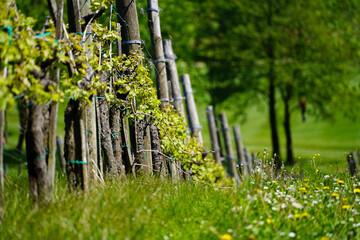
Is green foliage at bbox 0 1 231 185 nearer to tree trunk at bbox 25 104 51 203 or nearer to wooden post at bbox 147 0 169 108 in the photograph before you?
tree trunk at bbox 25 104 51 203

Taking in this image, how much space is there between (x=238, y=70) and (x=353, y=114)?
19.2 feet

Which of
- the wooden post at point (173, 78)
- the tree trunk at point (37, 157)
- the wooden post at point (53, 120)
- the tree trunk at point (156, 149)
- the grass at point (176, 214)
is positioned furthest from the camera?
the wooden post at point (173, 78)

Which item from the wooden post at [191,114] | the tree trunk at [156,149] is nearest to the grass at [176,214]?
the tree trunk at [156,149]

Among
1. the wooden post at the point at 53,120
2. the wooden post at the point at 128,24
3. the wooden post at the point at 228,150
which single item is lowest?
the wooden post at the point at 228,150

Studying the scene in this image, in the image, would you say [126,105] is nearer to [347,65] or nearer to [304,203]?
[304,203]

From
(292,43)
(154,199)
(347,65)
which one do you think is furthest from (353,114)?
(154,199)

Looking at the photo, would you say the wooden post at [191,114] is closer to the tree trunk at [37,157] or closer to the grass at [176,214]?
the grass at [176,214]

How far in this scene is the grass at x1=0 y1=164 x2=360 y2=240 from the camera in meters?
3.31

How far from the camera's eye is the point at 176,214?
156 inches

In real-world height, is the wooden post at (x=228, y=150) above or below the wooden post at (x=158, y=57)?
below

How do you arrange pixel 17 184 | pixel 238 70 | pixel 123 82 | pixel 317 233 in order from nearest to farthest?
pixel 317 233 → pixel 17 184 → pixel 123 82 → pixel 238 70

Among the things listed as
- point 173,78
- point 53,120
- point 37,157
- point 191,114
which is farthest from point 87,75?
point 191,114

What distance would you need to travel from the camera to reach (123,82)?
5.55 m

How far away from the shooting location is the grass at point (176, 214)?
331cm
